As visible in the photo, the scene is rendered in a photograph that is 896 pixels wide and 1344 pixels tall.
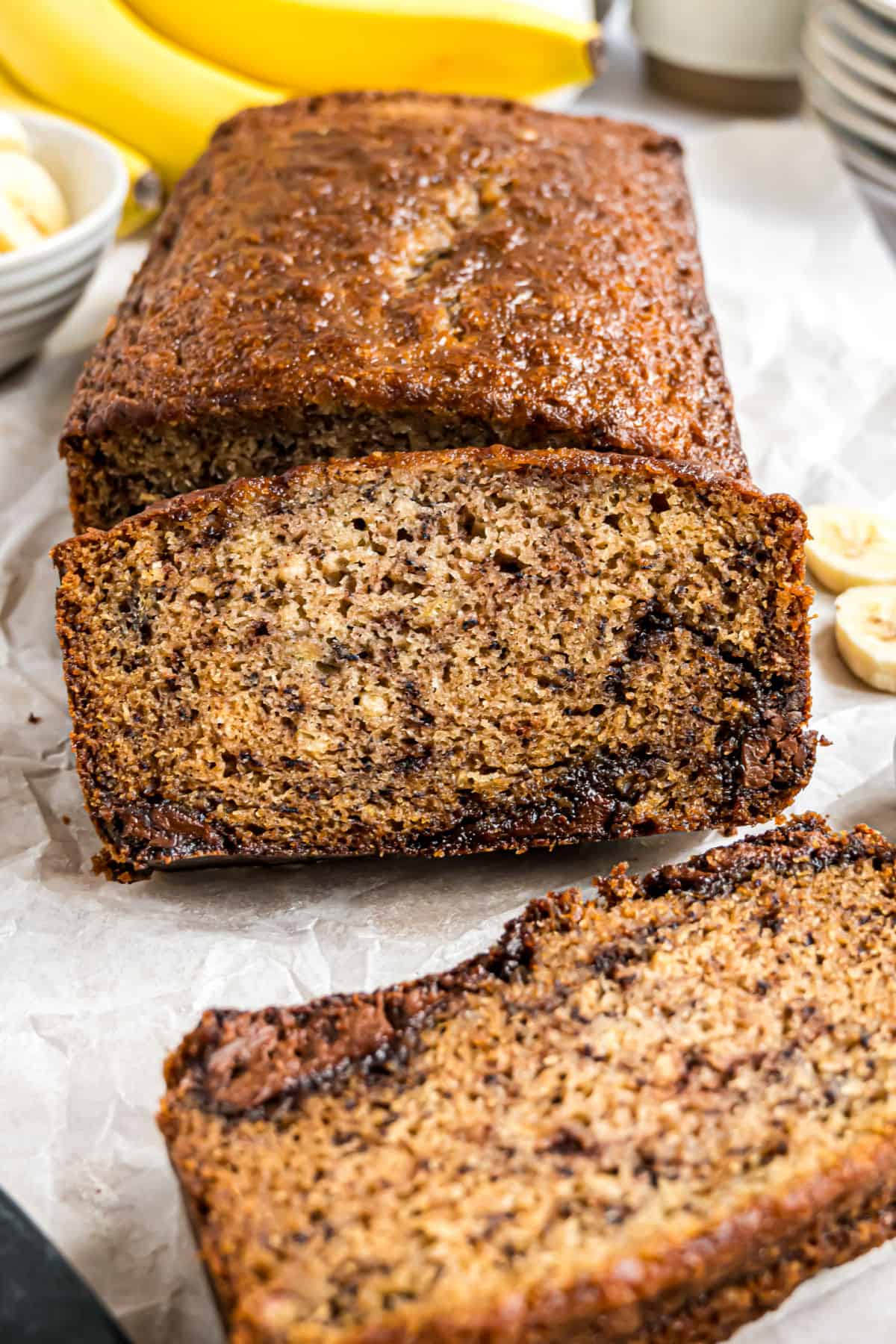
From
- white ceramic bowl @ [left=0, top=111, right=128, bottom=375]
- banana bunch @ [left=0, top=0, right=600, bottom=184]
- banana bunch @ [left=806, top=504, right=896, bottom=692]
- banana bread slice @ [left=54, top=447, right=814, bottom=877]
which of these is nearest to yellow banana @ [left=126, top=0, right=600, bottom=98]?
banana bunch @ [left=0, top=0, right=600, bottom=184]

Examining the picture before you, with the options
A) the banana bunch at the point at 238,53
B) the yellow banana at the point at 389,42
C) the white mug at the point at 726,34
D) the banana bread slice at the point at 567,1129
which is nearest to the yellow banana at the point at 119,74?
the banana bunch at the point at 238,53

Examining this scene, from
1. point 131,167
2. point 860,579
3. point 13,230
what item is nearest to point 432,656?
point 860,579

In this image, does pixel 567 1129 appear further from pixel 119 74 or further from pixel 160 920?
pixel 119 74

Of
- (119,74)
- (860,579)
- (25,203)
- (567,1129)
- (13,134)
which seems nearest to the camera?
(567,1129)

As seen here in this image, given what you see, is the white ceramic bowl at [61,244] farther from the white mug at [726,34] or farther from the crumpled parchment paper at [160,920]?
the white mug at [726,34]

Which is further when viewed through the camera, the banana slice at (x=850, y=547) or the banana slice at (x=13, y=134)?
the banana slice at (x=13, y=134)

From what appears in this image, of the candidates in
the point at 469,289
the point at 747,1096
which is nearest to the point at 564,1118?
the point at 747,1096
